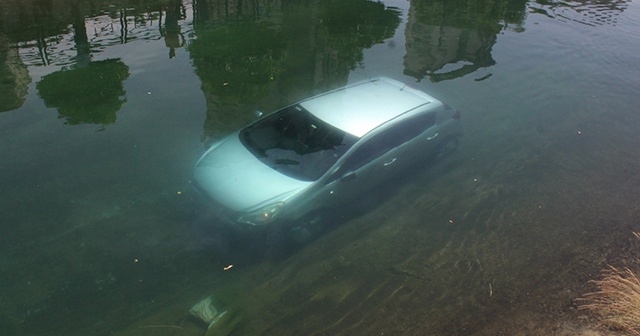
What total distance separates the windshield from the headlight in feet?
2.53

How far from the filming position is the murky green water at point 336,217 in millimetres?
7098

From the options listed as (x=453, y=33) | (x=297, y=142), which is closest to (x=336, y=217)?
(x=297, y=142)

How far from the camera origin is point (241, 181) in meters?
8.01

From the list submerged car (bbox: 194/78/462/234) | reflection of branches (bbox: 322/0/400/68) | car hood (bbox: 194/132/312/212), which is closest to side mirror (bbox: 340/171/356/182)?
submerged car (bbox: 194/78/462/234)

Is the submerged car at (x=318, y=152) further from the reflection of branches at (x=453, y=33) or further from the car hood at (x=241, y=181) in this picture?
the reflection of branches at (x=453, y=33)

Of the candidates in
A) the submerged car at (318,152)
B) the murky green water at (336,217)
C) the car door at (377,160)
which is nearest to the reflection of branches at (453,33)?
the murky green water at (336,217)

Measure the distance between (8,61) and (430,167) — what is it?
11.3 m

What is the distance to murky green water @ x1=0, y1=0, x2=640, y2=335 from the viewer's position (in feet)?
23.3

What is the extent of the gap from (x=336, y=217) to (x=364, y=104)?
2.11 m

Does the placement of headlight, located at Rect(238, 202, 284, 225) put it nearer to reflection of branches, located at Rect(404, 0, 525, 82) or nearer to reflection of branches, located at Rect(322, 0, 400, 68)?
reflection of branches, located at Rect(322, 0, 400, 68)

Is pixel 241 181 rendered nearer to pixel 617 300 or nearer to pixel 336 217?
pixel 336 217

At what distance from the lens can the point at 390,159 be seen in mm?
9102

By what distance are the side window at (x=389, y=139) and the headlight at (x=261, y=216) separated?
4.65 ft

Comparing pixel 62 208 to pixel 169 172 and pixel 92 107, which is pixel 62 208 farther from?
pixel 92 107
